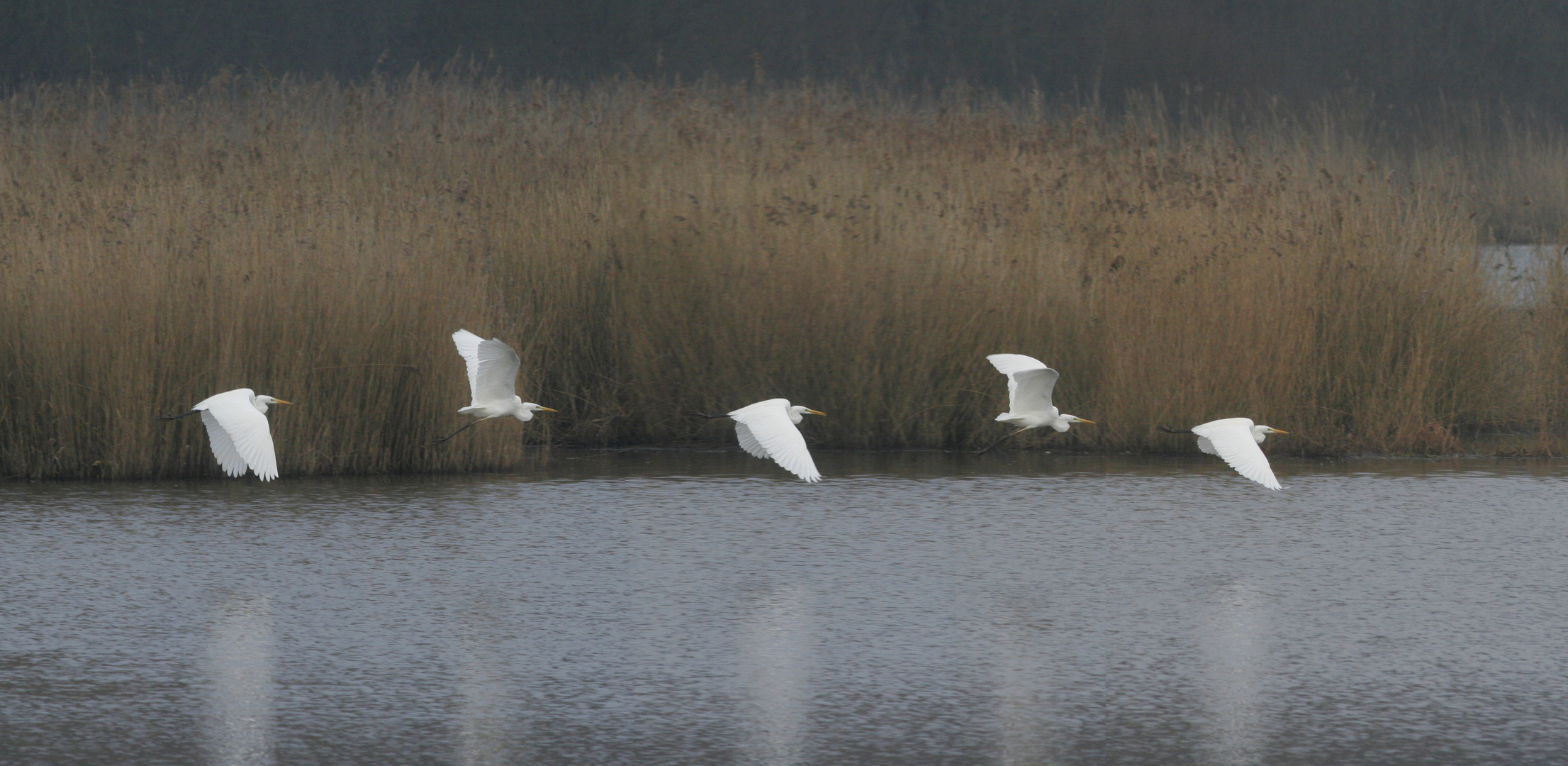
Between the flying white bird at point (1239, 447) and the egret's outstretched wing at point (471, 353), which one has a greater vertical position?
the egret's outstretched wing at point (471, 353)

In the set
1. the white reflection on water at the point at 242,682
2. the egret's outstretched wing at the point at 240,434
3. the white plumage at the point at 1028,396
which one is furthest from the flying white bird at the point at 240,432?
the white plumage at the point at 1028,396

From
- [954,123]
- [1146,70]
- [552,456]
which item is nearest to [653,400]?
[552,456]

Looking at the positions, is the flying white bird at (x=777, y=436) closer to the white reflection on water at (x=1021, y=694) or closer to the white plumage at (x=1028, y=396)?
the white plumage at (x=1028, y=396)

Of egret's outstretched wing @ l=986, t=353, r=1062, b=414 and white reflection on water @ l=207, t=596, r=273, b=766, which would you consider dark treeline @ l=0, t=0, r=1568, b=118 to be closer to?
egret's outstretched wing @ l=986, t=353, r=1062, b=414

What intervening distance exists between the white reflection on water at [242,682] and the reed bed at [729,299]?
9.98 ft

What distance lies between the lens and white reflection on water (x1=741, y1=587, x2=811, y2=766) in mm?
4363

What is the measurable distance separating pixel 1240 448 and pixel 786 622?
2342 millimetres

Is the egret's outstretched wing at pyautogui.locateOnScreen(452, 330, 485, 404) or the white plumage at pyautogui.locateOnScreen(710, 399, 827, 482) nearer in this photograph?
the white plumage at pyautogui.locateOnScreen(710, 399, 827, 482)

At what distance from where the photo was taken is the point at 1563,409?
10086mm

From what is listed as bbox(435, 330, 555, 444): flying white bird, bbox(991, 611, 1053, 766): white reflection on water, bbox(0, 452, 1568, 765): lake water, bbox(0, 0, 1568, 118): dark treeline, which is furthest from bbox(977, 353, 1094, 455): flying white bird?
bbox(0, 0, 1568, 118): dark treeline

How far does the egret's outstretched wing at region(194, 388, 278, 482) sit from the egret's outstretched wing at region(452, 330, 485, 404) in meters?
0.99

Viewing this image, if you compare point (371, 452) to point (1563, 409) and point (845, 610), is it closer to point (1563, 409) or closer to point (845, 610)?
point (845, 610)

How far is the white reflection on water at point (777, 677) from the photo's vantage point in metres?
4.36

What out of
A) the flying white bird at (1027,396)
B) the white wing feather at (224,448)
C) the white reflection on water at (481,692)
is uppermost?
the flying white bird at (1027,396)
